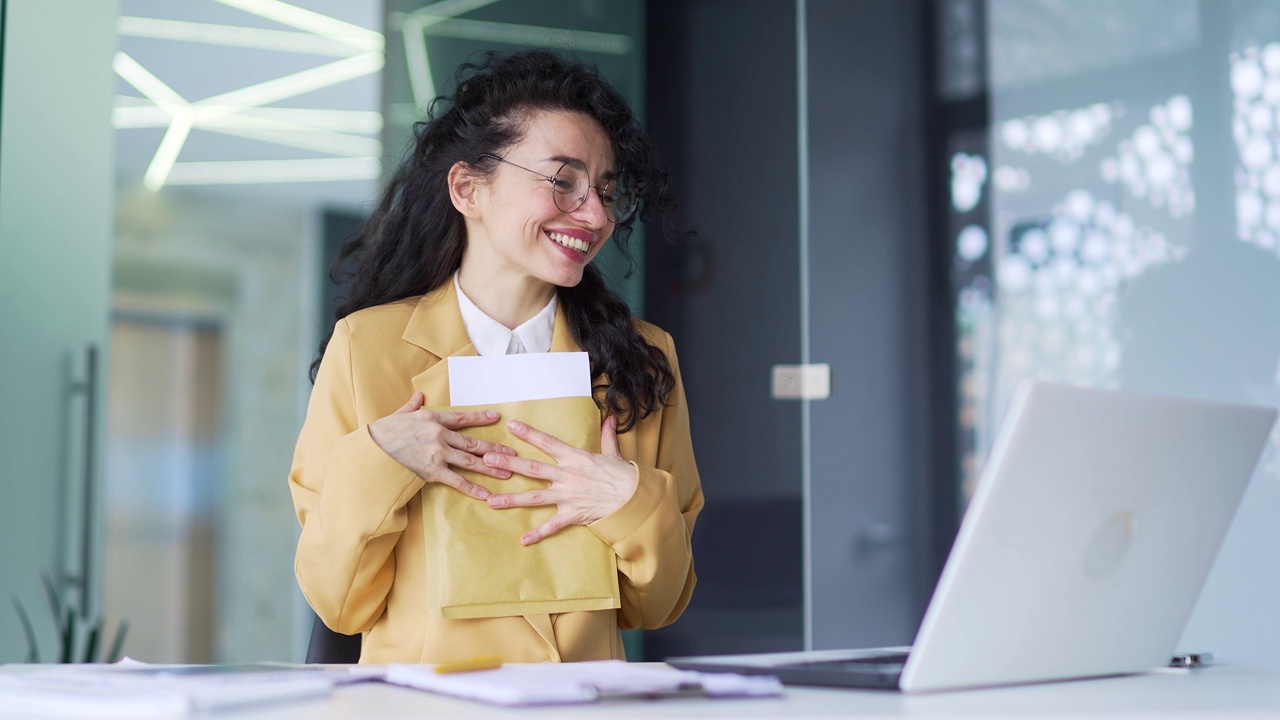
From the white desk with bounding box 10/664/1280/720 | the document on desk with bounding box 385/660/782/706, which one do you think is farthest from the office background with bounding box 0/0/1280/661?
the document on desk with bounding box 385/660/782/706

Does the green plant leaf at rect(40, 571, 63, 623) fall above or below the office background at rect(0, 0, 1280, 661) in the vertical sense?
below

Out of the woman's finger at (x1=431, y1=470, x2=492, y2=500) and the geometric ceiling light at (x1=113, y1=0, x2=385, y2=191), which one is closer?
the woman's finger at (x1=431, y1=470, x2=492, y2=500)

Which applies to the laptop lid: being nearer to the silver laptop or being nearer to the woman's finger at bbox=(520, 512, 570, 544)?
the silver laptop

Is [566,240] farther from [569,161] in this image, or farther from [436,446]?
[436,446]

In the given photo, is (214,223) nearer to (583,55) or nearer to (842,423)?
(583,55)

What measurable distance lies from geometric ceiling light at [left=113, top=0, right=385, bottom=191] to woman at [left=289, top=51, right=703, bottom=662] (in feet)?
7.15

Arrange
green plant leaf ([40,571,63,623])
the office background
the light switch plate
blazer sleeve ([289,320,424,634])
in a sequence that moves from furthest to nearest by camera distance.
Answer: the light switch plate → green plant leaf ([40,571,63,623]) → the office background → blazer sleeve ([289,320,424,634])

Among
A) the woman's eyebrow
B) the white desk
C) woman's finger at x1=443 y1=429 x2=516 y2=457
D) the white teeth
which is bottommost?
the white desk

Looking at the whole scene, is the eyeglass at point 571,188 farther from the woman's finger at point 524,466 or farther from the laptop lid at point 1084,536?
the laptop lid at point 1084,536

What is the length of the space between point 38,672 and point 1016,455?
2.80ft

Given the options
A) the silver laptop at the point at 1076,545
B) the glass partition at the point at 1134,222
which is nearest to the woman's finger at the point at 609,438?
the silver laptop at the point at 1076,545

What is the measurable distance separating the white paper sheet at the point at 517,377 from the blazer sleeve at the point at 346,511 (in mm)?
140

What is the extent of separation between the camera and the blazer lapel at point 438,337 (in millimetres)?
1700

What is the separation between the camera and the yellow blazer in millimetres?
1520
